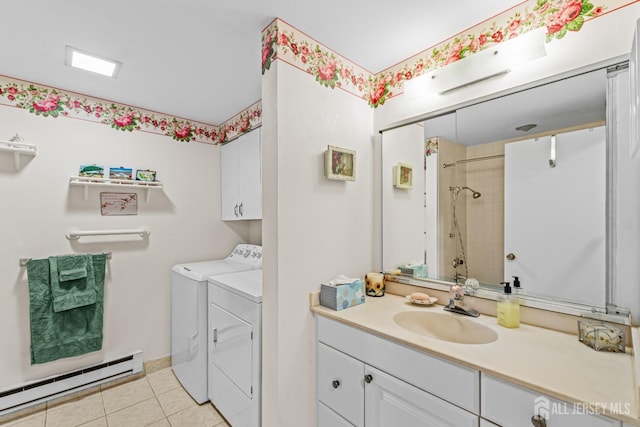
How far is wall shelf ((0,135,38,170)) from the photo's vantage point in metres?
1.85

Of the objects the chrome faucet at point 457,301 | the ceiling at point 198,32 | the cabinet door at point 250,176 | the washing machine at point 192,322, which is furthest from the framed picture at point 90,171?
the chrome faucet at point 457,301

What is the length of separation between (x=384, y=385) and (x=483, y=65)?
1.62m

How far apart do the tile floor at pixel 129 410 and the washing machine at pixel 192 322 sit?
0.10 m

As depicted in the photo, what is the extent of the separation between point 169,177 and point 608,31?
310 centimetres

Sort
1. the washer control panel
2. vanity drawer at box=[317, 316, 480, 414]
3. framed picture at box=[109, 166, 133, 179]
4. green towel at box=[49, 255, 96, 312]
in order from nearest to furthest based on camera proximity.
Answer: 1. vanity drawer at box=[317, 316, 480, 414]
2. green towel at box=[49, 255, 96, 312]
3. framed picture at box=[109, 166, 133, 179]
4. the washer control panel

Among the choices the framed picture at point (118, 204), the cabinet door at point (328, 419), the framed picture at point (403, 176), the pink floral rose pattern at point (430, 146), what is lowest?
the cabinet door at point (328, 419)

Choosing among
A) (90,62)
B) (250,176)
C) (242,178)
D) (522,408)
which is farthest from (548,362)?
(90,62)

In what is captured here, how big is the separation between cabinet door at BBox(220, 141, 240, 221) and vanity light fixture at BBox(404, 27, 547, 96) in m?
1.76

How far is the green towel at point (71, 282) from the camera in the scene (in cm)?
203

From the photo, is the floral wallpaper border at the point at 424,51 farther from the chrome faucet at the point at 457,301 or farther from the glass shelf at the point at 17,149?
the glass shelf at the point at 17,149

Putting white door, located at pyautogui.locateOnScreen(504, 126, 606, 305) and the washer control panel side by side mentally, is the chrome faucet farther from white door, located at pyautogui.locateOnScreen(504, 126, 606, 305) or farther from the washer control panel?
the washer control panel

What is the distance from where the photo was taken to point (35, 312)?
77.9 inches

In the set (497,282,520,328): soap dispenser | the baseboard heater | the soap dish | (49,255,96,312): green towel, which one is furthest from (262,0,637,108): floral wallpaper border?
the baseboard heater

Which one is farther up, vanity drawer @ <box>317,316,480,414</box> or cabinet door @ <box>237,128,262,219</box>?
cabinet door @ <box>237,128,262,219</box>
